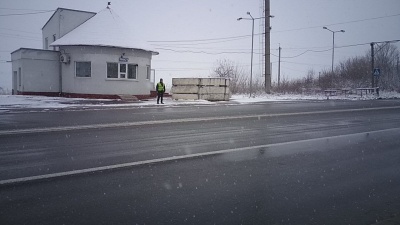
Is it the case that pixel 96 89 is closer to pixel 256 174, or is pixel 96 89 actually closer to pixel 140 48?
pixel 140 48

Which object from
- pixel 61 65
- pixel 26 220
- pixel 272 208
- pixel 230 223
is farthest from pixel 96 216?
pixel 61 65

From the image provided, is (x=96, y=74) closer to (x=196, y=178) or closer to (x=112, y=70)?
(x=112, y=70)

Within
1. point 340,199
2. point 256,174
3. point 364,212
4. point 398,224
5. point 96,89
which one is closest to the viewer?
point 398,224

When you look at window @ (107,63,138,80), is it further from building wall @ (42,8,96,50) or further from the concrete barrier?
building wall @ (42,8,96,50)

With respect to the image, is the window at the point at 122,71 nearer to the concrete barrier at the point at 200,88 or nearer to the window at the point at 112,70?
the window at the point at 112,70

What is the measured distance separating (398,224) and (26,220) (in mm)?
3818

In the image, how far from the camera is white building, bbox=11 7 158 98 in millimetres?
28016

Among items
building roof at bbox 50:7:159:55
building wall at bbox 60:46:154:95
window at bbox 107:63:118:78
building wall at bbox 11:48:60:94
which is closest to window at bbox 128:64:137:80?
building wall at bbox 60:46:154:95

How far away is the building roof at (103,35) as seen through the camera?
92.2 feet

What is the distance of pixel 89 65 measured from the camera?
92.3ft

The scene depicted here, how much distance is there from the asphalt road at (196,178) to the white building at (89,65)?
19.3m

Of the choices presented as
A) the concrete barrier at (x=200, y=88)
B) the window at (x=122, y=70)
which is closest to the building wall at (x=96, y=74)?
the window at (x=122, y=70)

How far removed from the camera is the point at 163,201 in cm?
422

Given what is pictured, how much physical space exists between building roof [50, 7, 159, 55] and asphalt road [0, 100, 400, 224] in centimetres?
2002
